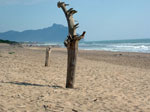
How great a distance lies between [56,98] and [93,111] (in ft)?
4.08

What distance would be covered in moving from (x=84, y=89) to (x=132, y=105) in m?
1.92

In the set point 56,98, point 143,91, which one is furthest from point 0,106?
point 143,91

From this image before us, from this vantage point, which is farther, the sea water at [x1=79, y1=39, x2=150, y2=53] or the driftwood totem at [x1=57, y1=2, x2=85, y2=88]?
the sea water at [x1=79, y1=39, x2=150, y2=53]

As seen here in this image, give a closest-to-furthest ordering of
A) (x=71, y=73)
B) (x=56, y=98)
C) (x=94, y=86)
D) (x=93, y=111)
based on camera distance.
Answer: (x=93, y=111), (x=56, y=98), (x=71, y=73), (x=94, y=86)

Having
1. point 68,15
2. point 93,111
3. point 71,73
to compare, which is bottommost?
point 93,111

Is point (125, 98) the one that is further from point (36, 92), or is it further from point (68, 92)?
point (36, 92)

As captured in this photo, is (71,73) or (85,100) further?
(71,73)

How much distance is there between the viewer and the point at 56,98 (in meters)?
5.29

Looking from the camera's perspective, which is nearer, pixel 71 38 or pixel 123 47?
pixel 71 38

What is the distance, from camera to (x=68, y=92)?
5930 millimetres

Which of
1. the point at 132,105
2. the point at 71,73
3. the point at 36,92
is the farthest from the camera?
the point at 71,73

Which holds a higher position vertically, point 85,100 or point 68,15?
point 68,15

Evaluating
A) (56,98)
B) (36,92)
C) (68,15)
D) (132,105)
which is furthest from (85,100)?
(68,15)

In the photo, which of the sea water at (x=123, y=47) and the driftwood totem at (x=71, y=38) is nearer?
the driftwood totem at (x=71, y=38)
